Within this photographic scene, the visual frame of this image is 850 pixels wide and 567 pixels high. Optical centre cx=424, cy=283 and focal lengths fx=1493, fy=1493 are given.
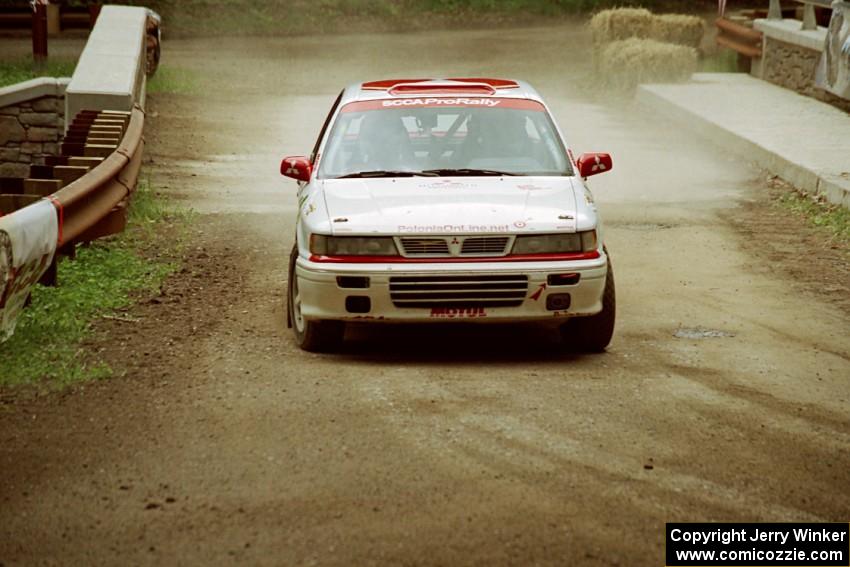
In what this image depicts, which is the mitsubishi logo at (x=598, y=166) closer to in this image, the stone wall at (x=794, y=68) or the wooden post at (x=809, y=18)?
the stone wall at (x=794, y=68)

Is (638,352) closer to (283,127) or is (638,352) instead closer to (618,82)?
(283,127)

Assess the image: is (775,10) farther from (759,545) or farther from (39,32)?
(759,545)

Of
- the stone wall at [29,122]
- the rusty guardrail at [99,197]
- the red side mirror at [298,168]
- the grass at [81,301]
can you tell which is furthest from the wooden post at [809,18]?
the red side mirror at [298,168]

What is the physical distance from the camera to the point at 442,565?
5152 mm

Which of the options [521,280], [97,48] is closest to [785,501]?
[521,280]

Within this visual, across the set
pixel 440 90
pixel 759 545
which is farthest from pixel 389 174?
pixel 759 545

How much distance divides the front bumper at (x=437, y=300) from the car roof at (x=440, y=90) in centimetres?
199

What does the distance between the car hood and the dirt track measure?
78cm

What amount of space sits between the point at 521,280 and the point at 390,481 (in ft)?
7.70

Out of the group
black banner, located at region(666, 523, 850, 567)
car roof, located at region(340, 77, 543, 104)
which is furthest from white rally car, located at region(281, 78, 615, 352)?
black banner, located at region(666, 523, 850, 567)

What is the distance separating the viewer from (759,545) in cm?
546

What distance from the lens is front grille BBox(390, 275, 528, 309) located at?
8164 mm

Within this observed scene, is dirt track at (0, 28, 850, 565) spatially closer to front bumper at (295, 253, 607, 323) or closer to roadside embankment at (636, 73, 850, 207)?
front bumper at (295, 253, 607, 323)

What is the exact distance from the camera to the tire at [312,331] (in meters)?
8.48
